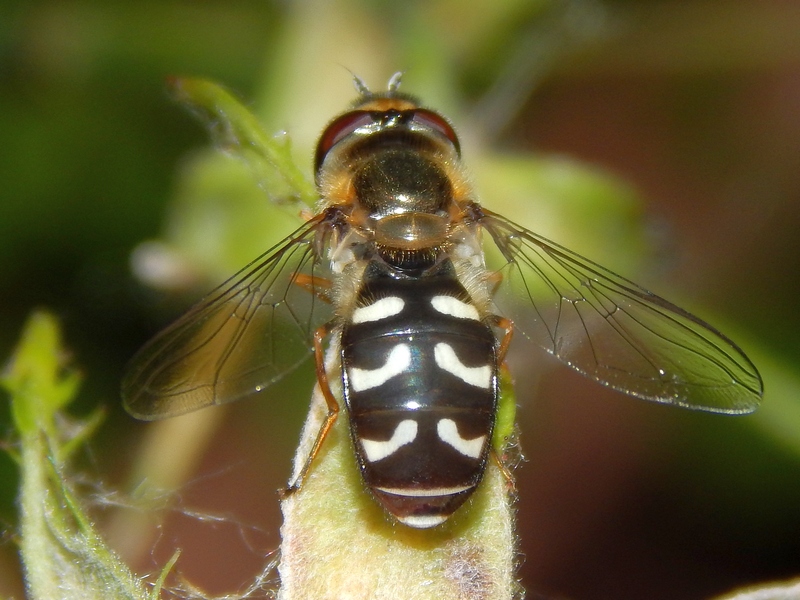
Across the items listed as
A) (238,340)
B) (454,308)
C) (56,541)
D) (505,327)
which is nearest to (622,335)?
(505,327)

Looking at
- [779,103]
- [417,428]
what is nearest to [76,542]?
[417,428]

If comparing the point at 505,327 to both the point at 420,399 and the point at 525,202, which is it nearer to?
the point at 420,399

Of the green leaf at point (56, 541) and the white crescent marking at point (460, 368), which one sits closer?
the green leaf at point (56, 541)

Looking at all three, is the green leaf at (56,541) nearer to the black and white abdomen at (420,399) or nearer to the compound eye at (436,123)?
the black and white abdomen at (420,399)

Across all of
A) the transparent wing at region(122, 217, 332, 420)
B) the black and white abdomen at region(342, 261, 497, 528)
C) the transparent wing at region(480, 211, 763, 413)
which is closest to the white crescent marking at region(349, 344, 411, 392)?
the black and white abdomen at region(342, 261, 497, 528)

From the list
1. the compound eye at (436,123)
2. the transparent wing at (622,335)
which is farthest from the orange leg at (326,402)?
the compound eye at (436,123)
